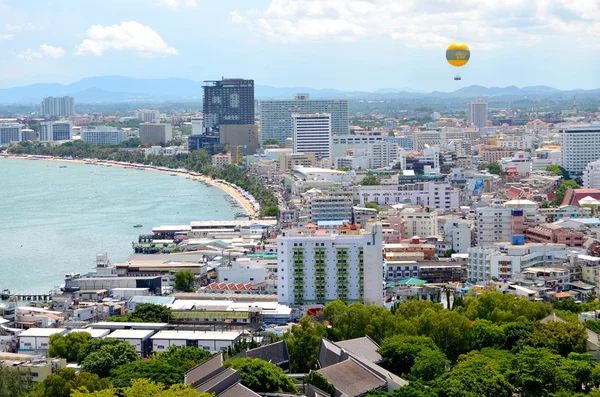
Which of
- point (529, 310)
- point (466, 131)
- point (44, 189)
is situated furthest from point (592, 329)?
point (466, 131)

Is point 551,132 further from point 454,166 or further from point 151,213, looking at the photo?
point 151,213

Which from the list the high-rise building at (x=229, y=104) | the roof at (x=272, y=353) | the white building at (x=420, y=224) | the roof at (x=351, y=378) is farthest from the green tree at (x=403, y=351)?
the high-rise building at (x=229, y=104)

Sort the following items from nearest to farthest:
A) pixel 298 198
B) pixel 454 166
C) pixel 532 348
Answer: pixel 532 348 < pixel 298 198 < pixel 454 166

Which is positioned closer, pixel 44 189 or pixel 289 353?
pixel 289 353

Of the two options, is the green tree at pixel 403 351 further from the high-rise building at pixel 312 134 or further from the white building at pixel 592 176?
the high-rise building at pixel 312 134

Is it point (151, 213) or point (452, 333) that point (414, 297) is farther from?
point (151, 213)

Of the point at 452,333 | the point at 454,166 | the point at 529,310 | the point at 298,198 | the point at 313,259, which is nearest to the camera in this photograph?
the point at 452,333
